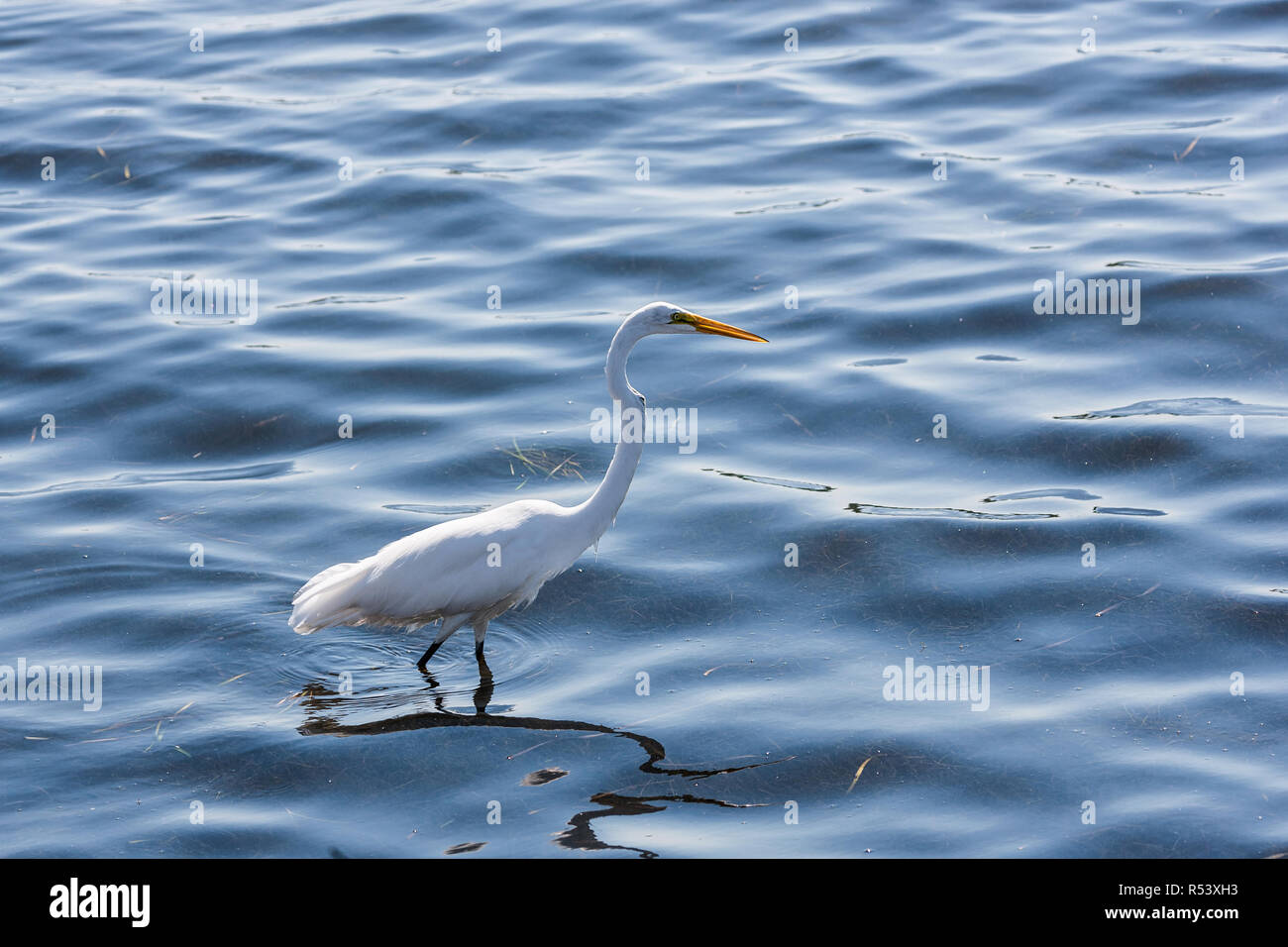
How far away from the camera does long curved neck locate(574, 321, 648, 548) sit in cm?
880

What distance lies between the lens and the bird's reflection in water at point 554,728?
755 centimetres

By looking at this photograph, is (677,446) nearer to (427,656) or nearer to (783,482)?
(783,482)

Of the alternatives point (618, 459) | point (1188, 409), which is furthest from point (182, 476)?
point (1188, 409)

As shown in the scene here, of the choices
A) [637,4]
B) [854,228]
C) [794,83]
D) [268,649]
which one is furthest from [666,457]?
[637,4]

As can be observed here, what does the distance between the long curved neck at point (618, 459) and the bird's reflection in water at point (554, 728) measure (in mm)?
1216

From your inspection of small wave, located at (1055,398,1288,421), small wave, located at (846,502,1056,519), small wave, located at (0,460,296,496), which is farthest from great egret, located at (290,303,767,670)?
small wave, located at (1055,398,1288,421)

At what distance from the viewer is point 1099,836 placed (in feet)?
24.3

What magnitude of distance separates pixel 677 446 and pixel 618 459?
322 cm

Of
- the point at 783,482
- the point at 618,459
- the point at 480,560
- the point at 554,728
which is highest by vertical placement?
the point at 618,459

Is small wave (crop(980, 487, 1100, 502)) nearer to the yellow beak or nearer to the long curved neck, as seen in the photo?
the yellow beak

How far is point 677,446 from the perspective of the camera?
1215cm

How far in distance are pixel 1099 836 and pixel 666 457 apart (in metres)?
5.46

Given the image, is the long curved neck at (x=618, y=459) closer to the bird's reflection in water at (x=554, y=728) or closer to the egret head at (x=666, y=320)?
the egret head at (x=666, y=320)

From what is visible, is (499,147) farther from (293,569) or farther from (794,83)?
(293,569)
